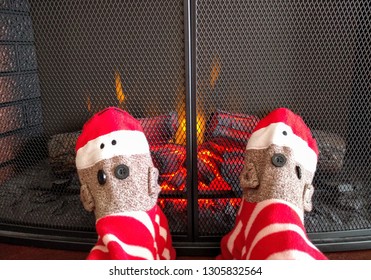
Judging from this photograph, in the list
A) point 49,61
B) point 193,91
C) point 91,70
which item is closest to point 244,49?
point 193,91

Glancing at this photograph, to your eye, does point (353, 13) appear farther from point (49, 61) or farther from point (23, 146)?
point (23, 146)

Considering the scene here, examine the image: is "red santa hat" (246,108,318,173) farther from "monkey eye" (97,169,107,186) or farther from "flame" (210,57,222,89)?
"monkey eye" (97,169,107,186)

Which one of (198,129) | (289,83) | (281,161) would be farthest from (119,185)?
(289,83)

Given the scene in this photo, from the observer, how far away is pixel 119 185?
64 cm

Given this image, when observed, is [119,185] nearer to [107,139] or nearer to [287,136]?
[107,139]

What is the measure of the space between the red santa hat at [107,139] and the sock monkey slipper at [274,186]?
24cm

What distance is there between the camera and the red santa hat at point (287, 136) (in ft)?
2.13

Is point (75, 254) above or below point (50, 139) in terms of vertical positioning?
below

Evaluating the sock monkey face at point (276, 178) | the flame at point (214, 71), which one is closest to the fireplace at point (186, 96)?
the flame at point (214, 71)

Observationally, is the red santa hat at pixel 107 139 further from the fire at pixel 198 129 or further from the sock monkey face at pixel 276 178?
the sock monkey face at pixel 276 178

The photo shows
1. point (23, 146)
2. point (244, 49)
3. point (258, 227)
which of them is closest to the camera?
point (258, 227)

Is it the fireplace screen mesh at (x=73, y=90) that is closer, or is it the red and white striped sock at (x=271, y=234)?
the red and white striped sock at (x=271, y=234)

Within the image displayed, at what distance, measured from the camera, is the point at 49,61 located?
752mm

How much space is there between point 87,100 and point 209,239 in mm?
437
